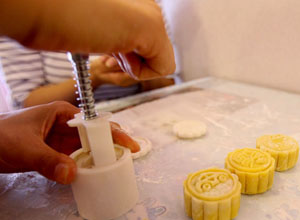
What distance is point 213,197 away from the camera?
1.16ft

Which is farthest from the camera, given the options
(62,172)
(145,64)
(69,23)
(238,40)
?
(238,40)

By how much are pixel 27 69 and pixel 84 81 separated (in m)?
0.83

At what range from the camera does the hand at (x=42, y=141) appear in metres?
0.38

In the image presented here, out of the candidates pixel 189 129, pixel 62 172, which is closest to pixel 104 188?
pixel 62 172

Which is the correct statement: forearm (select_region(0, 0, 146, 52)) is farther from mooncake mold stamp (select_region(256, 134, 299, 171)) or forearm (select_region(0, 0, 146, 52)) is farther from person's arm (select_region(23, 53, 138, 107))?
person's arm (select_region(23, 53, 138, 107))

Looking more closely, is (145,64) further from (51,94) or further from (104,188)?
(51,94)

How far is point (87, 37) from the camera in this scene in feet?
0.93

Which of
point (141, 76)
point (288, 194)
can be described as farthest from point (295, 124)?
point (141, 76)

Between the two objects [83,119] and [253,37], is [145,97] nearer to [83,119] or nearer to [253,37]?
[253,37]

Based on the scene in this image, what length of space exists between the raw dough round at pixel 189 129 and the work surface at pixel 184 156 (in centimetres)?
2

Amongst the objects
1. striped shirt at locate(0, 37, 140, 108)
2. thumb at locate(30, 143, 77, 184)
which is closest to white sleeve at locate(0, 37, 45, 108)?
striped shirt at locate(0, 37, 140, 108)

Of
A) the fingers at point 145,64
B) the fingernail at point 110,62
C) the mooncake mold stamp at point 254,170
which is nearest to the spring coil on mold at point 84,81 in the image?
the fingers at point 145,64

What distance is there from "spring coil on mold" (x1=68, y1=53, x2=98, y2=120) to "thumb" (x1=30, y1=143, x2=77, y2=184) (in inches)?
2.9

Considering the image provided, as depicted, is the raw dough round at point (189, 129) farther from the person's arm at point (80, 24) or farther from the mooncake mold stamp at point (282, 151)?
the person's arm at point (80, 24)
